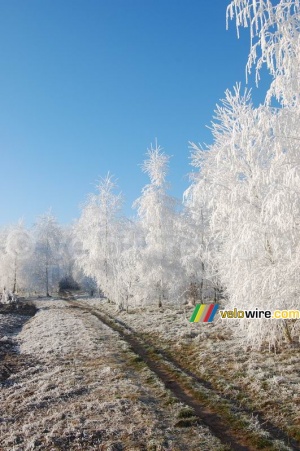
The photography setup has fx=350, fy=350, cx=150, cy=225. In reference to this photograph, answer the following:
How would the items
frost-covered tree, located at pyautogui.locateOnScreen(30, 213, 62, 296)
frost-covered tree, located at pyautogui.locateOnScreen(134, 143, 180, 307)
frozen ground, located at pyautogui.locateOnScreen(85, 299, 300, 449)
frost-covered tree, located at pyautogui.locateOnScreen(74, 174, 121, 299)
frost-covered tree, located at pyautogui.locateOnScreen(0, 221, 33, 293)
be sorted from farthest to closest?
1. frost-covered tree, located at pyautogui.locateOnScreen(30, 213, 62, 296)
2. frost-covered tree, located at pyautogui.locateOnScreen(0, 221, 33, 293)
3. frost-covered tree, located at pyautogui.locateOnScreen(74, 174, 121, 299)
4. frost-covered tree, located at pyautogui.locateOnScreen(134, 143, 180, 307)
5. frozen ground, located at pyautogui.locateOnScreen(85, 299, 300, 449)

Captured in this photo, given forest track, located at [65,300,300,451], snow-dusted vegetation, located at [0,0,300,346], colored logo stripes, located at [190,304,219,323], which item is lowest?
forest track, located at [65,300,300,451]

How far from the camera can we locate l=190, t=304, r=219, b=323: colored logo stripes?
22.5m

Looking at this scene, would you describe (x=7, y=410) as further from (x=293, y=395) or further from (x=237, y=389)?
(x=293, y=395)

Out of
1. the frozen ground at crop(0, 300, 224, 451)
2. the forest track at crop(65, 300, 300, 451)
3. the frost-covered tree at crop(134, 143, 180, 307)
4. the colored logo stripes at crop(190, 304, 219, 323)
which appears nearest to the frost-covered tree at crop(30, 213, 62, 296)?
the frost-covered tree at crop(134, 143, 180, 307)

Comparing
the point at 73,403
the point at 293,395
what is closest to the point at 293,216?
the point at 293,395

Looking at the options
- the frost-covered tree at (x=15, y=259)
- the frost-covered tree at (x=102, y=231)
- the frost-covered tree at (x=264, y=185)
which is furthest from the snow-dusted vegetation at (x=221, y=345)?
the frost-covered tree at (x=15, y=259)

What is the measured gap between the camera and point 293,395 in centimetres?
1018

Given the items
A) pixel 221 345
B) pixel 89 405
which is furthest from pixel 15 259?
pixel 89 405

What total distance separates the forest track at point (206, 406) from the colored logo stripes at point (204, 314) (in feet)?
19.2

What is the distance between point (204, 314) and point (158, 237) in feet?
30.2

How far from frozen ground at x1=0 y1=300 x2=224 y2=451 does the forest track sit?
44 centimetres

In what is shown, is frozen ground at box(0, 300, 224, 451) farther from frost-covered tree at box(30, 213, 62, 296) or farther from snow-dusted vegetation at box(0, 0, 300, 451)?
frost-covered tree at box(30, 213, 62, 296)

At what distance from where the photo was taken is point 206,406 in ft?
33.8

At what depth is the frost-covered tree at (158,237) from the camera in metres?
29.4
